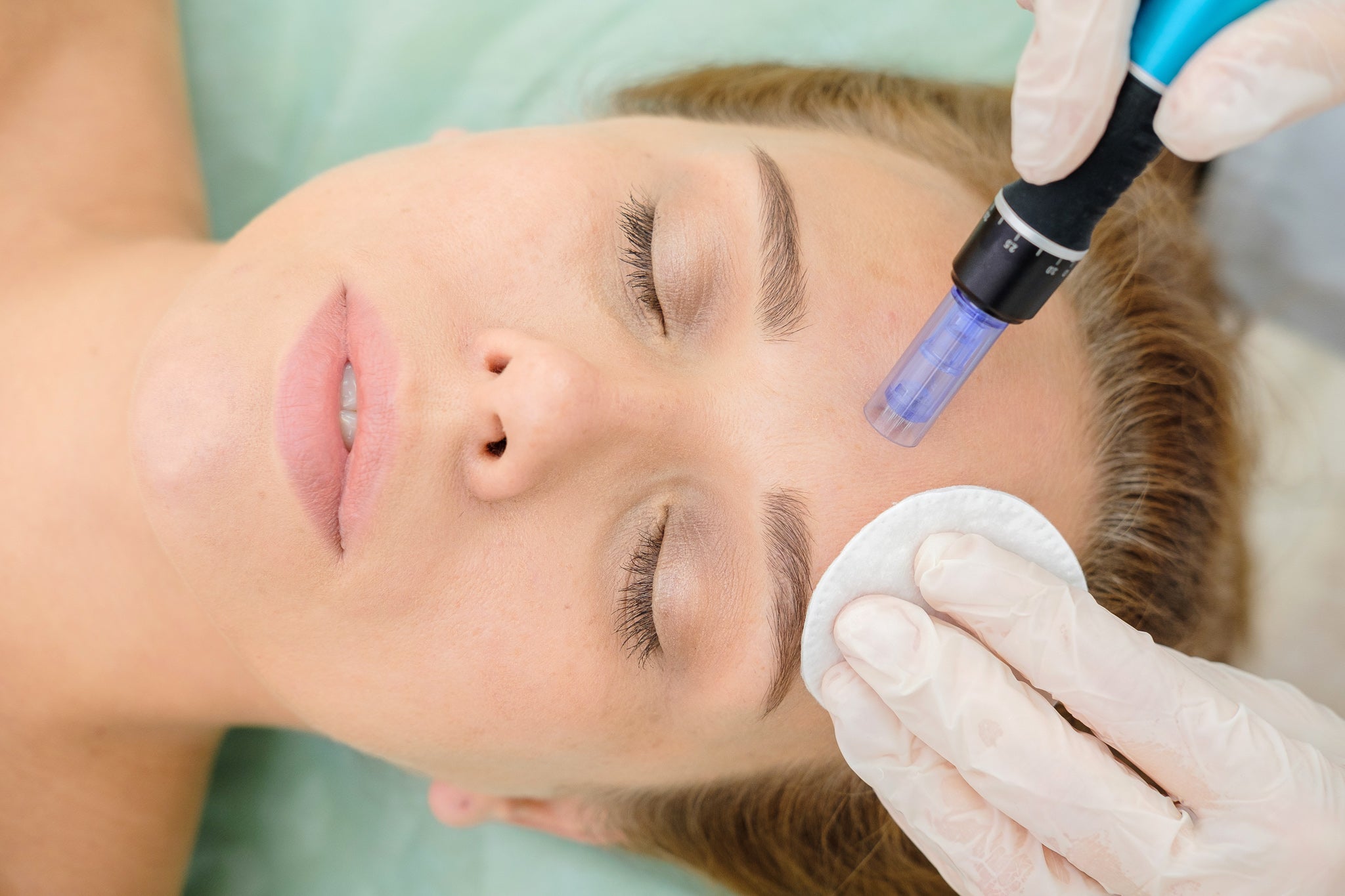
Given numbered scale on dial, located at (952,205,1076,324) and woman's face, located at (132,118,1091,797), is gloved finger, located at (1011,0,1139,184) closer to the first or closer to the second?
numbered scale on dial, located at (952,205,1076,324)

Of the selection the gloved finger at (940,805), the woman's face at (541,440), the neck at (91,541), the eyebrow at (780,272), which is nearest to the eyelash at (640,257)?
the woman's face at (541,440)

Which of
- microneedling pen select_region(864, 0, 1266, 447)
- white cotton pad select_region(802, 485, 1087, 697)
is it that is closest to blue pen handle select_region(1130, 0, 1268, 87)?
microneedling pen select_region(864, 0, 1266, 447)

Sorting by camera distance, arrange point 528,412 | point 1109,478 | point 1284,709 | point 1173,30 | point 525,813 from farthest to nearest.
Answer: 1. point 525,813
2. point 1109,478
3. point 1284,709
4. point 528,412
5. point 1173,30

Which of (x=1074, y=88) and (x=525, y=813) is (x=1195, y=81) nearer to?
(x=1074, y=88)

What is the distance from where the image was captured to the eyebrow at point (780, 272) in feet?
3.48

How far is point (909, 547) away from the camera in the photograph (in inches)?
42.3

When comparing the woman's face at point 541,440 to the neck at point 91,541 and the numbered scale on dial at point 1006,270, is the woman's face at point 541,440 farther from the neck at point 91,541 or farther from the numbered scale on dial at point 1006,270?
the neck at point 91,541

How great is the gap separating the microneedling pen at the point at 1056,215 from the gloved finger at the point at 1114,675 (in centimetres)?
25

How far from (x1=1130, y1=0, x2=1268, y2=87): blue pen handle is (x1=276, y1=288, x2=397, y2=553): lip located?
Result: 2.66 feet

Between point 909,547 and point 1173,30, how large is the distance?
1.93 feet

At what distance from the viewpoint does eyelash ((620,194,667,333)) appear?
1098 millimetres

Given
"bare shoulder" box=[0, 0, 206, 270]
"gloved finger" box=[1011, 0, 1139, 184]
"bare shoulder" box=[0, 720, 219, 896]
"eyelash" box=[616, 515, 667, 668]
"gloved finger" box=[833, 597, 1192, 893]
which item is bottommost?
"bare shoulder" box=[0, 720, 219, 896]

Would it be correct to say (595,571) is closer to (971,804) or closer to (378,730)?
(378,730)

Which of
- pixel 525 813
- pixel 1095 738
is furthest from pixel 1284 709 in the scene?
pixel 525 813
